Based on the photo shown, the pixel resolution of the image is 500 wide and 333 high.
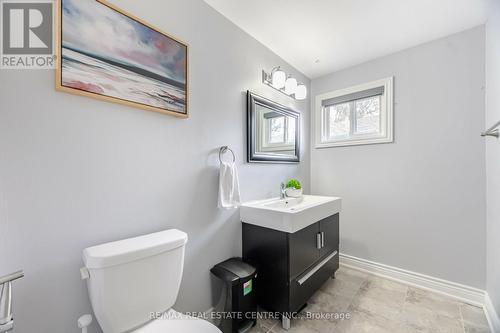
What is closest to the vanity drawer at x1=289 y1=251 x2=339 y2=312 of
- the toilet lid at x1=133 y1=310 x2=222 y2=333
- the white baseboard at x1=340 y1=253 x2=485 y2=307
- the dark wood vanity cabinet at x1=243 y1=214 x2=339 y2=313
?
the dark wood vanity cabinet at x1=243 y1=214 x2=339 y2=313

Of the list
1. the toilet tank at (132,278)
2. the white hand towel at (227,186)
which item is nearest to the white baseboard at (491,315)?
the white hand towel at (227,186)

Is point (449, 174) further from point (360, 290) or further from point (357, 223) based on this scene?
point (360, 290)

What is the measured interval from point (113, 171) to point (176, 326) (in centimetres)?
79

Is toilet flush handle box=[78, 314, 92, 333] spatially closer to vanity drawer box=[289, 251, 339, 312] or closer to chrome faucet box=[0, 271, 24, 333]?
chrome faucet box=[0, 271, 24, 333]

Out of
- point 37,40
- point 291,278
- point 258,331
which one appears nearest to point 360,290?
point 291,278

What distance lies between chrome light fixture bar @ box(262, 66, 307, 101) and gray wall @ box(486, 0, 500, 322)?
135cm

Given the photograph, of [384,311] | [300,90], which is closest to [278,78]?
[300,90]

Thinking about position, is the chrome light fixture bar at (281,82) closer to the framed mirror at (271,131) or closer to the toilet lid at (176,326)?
the framed mirror at (271,131)

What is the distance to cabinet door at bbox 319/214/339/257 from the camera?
1.84 meters

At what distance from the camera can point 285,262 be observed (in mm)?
1450

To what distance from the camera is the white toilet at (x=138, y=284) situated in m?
0.84

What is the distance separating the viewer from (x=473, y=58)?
5.74 feet

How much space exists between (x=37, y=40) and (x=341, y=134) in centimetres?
267

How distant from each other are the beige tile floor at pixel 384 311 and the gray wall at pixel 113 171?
802 millimetres
